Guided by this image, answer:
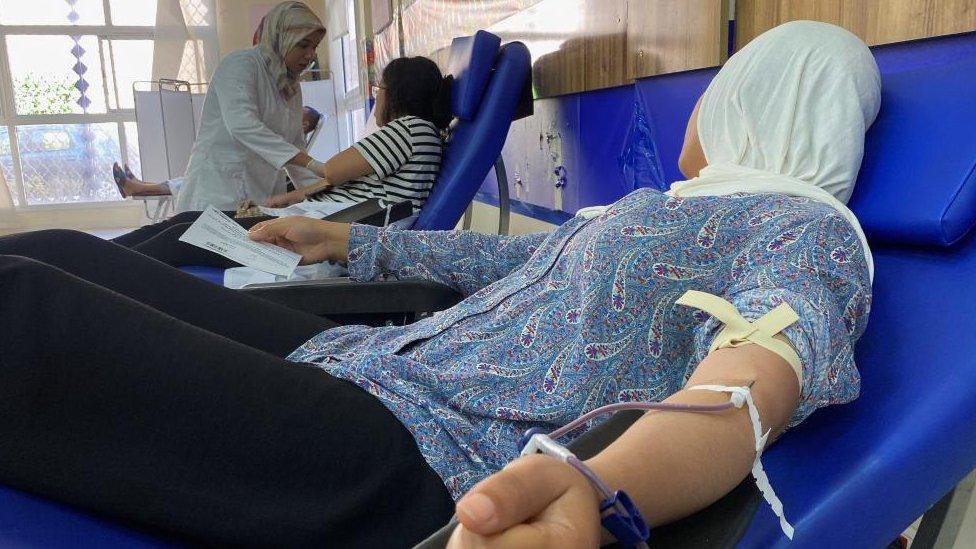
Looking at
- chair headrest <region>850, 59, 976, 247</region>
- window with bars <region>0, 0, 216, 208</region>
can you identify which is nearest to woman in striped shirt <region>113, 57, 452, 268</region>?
chair headrest <region>850, 59, 976, 247</region>

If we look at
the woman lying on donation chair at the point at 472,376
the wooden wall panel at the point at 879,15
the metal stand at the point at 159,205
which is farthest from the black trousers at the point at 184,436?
the metal stand at the point at 159,205

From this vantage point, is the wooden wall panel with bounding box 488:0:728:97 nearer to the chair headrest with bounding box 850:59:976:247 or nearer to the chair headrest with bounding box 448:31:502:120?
the chair headrest with bounding box 448:31:502:120

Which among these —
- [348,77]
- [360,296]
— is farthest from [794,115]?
[348,77]

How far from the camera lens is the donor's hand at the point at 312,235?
1342 mm

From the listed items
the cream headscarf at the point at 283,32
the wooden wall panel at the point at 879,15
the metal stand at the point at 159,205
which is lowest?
the metal stand at the point at 159,205

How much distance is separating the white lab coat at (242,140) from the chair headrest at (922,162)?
2.37m

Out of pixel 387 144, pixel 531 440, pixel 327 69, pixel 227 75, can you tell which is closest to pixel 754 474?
pixel 531 440

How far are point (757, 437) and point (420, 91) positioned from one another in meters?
2.14

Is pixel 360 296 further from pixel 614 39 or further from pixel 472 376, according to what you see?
pixel 614 39

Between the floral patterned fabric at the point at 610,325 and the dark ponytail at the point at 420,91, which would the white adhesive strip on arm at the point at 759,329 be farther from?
the dark ponytail at the point at 420,91

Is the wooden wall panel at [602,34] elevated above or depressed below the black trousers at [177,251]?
above

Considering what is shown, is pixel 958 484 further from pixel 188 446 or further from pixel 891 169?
pixel 188 446

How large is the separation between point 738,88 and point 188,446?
821 mm

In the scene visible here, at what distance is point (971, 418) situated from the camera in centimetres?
67
